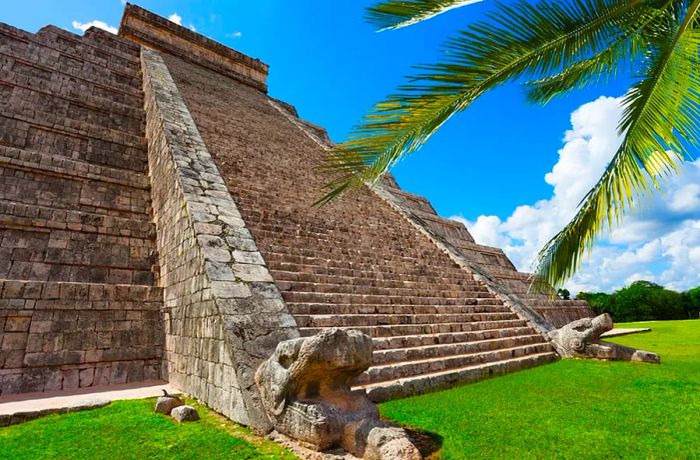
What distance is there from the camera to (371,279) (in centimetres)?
705

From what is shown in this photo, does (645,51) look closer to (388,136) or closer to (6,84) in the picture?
(388,136)

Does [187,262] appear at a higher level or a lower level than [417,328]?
higher

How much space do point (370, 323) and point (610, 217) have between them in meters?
3.58

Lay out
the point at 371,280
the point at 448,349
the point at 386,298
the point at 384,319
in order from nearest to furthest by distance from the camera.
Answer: the point at 448,349 → the point at 384,319 → the point at 386,298 → the point at 371,280

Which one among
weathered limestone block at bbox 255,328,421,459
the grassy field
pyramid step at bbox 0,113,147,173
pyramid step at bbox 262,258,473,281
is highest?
pyramid step at bbox 0,113,147,173

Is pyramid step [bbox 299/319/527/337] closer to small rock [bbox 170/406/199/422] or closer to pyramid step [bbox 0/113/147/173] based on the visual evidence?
small rock [bbox 170/406/199/422]

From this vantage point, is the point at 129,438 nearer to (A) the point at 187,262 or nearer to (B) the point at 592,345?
(A) the point at 187,262

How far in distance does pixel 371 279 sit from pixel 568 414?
151 inches

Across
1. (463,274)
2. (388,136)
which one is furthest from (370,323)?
(463,274)

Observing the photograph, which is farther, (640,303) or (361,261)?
(640,303)

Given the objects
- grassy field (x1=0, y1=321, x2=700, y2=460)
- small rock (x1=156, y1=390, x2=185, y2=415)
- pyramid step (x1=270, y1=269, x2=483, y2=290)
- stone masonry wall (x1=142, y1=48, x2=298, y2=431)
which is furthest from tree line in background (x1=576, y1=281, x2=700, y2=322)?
small rock (x1=156, y1=390, x2=185, y2=415)

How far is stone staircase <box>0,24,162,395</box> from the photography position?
16.6ft

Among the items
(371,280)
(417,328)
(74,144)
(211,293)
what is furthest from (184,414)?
(74,144)

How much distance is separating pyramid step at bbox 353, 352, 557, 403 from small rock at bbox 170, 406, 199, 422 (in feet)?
5.60
